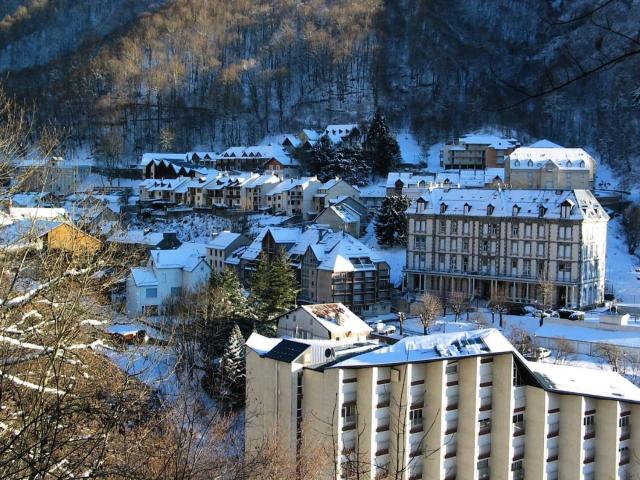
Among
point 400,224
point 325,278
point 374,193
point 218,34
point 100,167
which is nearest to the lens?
point 325,278

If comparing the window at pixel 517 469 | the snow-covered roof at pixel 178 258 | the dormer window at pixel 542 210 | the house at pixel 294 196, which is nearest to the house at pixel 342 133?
the house at pixel 294 196

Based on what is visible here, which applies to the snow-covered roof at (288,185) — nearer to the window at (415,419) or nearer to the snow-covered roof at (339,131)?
the snow-covered roof at (339,131)

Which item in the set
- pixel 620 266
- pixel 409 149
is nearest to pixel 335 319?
pixel 620 266

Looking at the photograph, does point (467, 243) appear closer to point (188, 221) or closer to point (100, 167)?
point (188, 221)

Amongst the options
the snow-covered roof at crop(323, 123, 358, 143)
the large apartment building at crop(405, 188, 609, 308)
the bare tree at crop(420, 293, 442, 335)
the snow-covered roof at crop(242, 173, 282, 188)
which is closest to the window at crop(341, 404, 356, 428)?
the bare tree at crop(420, 293, 442, 335)

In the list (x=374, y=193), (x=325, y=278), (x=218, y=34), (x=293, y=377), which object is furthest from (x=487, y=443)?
(x=218, y=34)

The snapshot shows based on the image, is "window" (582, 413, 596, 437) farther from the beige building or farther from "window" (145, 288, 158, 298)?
the beige building
